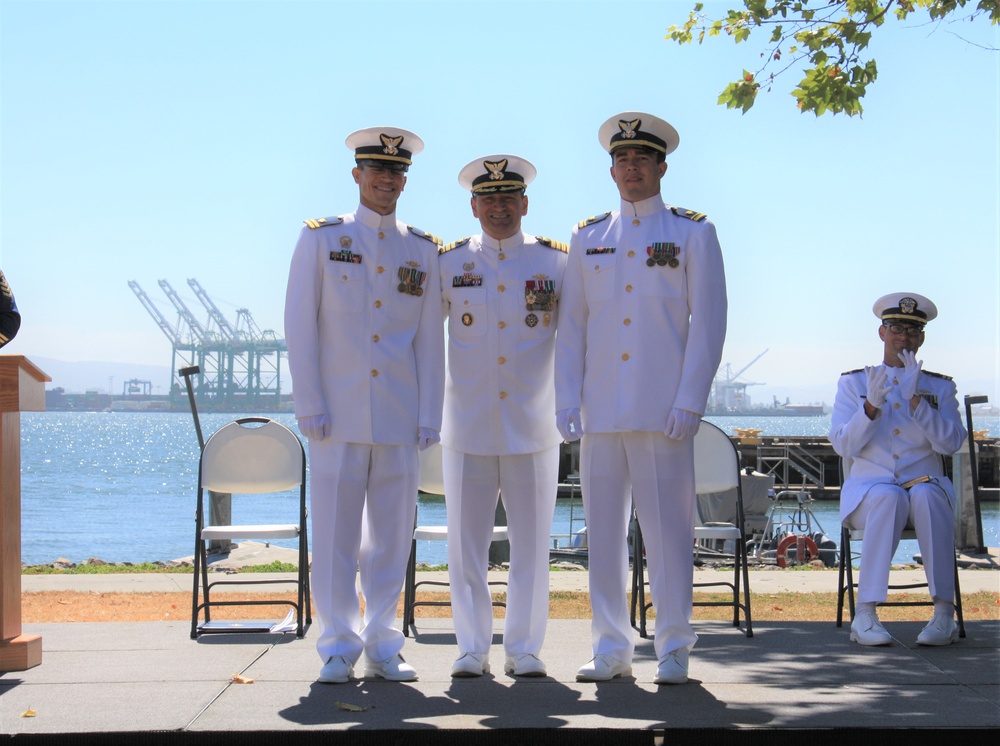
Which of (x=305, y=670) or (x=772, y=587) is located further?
(x=772, y=587)

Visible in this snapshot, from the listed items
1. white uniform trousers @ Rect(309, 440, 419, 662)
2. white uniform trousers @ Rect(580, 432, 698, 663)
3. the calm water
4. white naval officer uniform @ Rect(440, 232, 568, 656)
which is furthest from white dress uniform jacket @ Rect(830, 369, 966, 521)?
the calm water

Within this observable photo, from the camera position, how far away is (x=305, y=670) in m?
5.16

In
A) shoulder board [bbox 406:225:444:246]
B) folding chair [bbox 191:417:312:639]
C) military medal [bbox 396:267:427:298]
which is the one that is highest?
shoulder board [bbox 406:225:444:246]

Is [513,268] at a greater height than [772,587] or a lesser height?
greater

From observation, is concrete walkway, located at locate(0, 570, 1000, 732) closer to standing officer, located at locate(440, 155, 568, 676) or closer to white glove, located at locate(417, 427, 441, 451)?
standing officer, located at locate(440, 155, 568, 676)

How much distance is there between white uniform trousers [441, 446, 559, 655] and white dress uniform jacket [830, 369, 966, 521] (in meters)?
1.92

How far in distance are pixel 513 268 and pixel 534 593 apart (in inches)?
54.1

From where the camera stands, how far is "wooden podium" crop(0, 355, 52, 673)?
5.06 m

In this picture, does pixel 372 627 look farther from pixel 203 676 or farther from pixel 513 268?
pixel 513 268

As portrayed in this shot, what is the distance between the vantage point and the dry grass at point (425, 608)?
7312 mm

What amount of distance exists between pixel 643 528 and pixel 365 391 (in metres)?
1.28

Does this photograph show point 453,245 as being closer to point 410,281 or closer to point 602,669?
point 410,281

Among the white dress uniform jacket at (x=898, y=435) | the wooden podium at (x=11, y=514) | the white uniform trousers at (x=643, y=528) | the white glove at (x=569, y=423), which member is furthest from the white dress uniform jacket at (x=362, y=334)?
the white dress uniform jacket at (x=898, y=435)

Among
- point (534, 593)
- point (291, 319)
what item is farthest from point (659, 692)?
point (291, 319)
